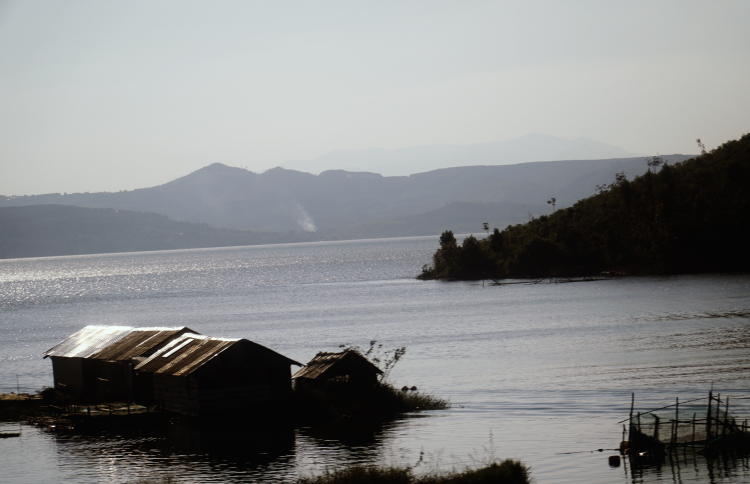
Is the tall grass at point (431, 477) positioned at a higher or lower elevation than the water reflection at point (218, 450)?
higher

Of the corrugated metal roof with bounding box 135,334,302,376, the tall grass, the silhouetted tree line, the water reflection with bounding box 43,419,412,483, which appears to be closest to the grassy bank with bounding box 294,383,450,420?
the water reflection with bounding box 43,419,412,483

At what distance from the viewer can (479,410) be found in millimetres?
43219

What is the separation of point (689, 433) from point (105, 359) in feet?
108

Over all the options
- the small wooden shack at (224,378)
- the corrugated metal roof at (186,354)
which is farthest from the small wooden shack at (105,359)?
the small wooden shack at (224,378)

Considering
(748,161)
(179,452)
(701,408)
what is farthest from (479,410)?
(748,161)

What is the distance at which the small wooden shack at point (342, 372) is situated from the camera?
42031mm

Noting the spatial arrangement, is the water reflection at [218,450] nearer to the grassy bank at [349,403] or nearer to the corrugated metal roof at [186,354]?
the grassy bank at [349,403]

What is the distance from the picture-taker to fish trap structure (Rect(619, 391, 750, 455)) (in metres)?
31.4

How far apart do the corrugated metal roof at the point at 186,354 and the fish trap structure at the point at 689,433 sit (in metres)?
17.9

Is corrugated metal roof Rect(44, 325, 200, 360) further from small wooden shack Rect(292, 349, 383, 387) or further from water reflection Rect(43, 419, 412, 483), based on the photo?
small wooden shack Rect(292, 349, 383, 387)

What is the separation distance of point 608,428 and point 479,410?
27.2ft

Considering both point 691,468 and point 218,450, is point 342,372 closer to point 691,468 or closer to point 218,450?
point 218,450

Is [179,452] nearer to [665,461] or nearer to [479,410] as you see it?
[479,410]

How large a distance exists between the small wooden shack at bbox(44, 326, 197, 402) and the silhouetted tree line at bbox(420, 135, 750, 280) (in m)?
116
